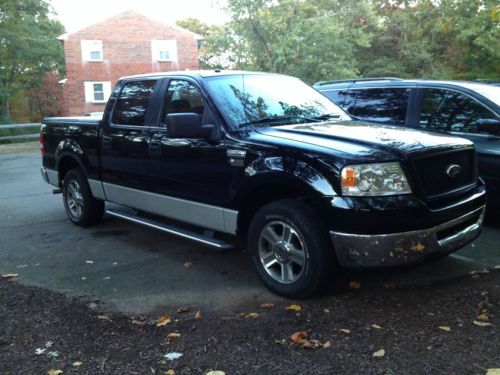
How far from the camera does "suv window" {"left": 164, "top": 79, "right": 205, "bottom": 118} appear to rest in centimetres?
505

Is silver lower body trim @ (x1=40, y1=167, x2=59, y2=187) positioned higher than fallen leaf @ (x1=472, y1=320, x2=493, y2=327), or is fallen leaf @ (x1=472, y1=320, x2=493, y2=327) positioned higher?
silver lower body trim @ (x1=40, y1=167, x2=59, y2=187)

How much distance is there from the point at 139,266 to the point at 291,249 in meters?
1.85

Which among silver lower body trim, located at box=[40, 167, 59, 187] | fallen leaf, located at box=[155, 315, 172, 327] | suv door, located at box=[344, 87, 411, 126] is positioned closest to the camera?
fallen leaf, located at box=[155, 315, 172, 327]

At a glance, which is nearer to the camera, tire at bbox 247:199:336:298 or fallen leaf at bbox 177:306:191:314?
tire at bbox 247:199:336:298

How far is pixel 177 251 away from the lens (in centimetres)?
576

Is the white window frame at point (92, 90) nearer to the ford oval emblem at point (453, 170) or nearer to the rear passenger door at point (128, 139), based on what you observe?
the rear passenger door at point (128, 139)

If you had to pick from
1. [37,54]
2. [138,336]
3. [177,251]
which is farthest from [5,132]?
[138,336]

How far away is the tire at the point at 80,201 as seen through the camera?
671cm

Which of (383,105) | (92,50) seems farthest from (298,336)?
(92,50)

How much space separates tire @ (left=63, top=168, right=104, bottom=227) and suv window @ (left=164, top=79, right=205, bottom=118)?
196 cm

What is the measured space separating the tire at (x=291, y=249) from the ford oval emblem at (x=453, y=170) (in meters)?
1.12

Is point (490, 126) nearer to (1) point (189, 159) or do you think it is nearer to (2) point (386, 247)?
(2) point (386, 247)

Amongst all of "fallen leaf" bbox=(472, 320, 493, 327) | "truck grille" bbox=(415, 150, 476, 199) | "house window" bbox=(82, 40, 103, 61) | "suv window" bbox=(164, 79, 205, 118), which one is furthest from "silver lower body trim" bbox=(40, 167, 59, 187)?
"house window" bbox=(82, 40, 103, 61)

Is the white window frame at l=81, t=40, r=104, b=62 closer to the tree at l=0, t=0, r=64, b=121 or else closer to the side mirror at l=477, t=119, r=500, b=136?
the tree at l=0, t=0, r=64, b=121
